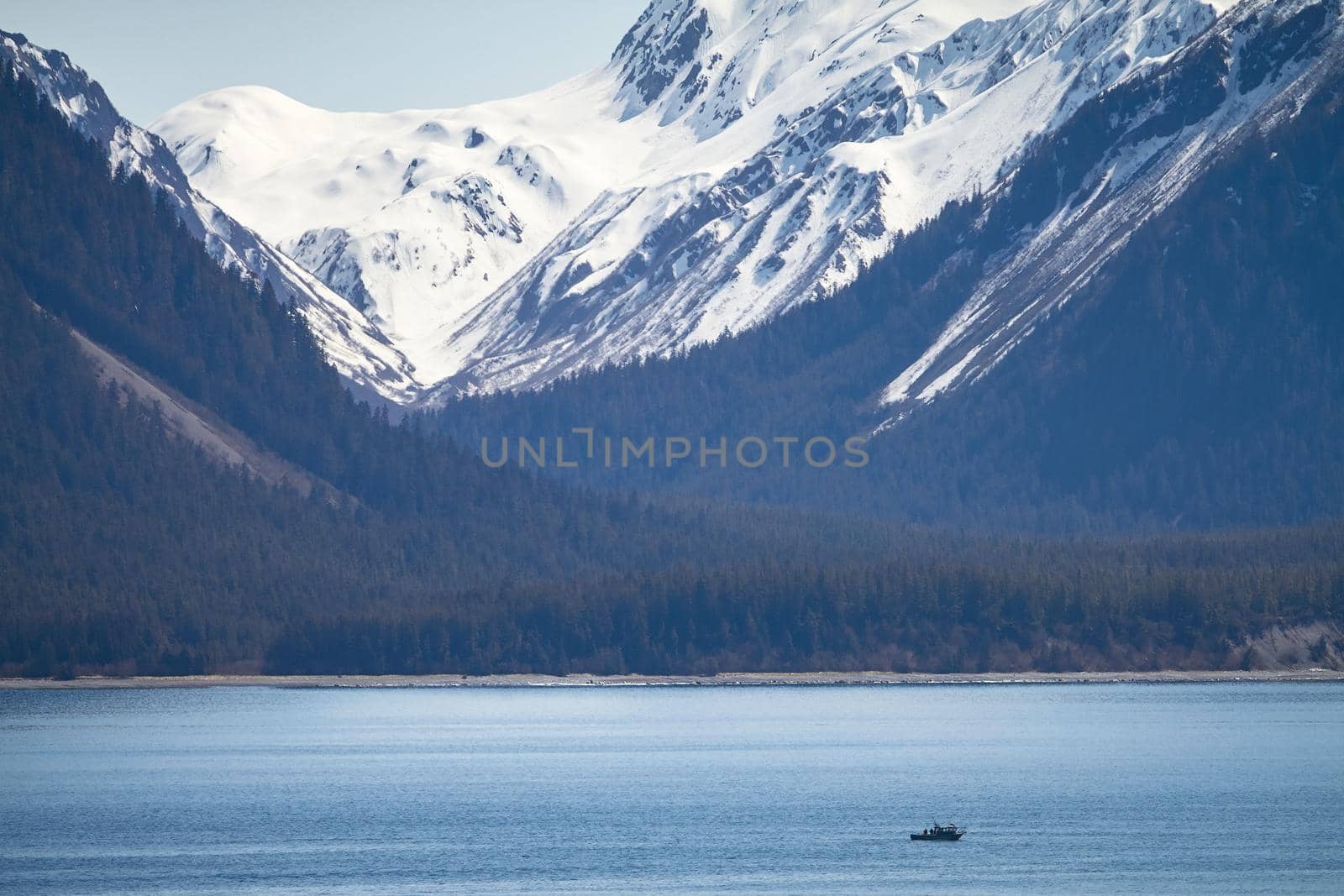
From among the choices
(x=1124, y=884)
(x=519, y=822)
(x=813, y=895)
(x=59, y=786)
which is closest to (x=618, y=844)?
(x=519, y=822)

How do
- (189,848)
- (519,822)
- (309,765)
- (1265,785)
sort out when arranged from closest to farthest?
(189,848) < (519,822) < (1265,785) < (309,765)

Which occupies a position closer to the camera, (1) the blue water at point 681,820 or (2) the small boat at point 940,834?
(1) the blue water at point 681,820

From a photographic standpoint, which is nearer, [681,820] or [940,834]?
[940,834]

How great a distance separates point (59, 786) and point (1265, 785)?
81.7 metres

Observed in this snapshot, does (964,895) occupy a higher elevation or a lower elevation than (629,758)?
lower

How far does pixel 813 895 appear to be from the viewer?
12331cm

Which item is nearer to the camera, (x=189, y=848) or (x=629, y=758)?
(x=189, y=848)

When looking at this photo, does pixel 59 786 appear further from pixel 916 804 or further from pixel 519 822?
pixel 916 804

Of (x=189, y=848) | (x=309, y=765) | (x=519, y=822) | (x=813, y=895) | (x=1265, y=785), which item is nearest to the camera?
(x=813, y=895)

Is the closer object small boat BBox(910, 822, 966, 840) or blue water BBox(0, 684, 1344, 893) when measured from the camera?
blue water BBox(0, 684, 1344, 893)

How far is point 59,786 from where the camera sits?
171875 mm

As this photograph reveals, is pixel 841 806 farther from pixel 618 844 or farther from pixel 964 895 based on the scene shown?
pixel 964 895

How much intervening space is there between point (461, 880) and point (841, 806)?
37.7m

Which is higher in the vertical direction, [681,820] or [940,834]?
[681,820]
